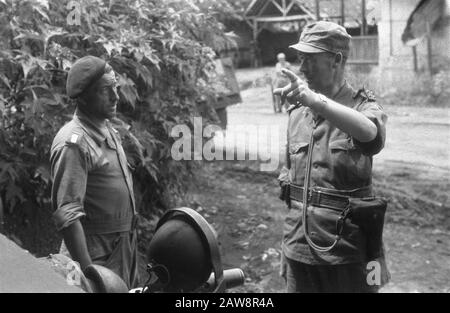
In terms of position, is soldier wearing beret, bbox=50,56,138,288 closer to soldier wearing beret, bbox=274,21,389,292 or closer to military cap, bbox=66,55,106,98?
military cap, bbox=66,55,106,98

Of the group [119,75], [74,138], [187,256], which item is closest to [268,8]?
[119,75]

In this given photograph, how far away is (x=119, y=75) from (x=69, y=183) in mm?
2026

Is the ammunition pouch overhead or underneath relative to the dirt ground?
overhead

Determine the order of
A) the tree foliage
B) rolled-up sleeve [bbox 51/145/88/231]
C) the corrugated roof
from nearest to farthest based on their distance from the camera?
1. rolled-up sleeve [bbox 51/145/88/231]
2. the tree foliage
3. the corrugated roof

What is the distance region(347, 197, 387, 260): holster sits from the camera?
3.02m

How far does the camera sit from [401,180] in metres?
8.97

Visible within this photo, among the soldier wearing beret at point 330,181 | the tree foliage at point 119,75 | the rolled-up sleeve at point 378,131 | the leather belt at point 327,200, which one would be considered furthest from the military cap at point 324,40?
the tree foliage at point 119,75

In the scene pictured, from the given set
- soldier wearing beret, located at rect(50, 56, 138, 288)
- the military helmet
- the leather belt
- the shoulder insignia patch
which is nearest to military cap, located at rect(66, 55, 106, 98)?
soldier wearing beret, located at rect(50, 56, 138, 288)

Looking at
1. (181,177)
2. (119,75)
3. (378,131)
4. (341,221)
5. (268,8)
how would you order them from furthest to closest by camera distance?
1. (268,8)
2. (181,177)
3. (119,75)
4. (341,221)
5. (378,131)

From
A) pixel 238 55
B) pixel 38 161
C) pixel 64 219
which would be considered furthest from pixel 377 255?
pixel 238 55

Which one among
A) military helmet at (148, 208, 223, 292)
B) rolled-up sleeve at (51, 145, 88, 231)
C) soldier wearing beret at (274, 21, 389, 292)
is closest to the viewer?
military helmet at (148, 208, 223, 292)

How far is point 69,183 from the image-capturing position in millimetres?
2973

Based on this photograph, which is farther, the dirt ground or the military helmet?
the dirt ground

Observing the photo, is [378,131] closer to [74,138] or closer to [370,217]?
[370,217]
